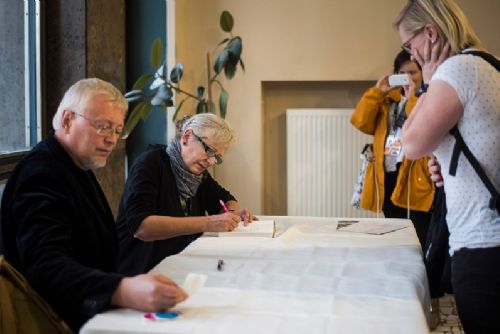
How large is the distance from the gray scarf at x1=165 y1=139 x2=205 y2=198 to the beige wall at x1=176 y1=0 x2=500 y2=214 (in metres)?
2.16

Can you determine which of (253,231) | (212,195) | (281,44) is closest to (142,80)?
(281,44)

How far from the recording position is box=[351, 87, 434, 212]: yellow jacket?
3.58 m

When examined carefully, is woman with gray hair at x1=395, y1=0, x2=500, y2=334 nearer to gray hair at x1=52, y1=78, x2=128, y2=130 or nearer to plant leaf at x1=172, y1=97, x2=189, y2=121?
gray hair at x1=52, y1=78, x2=128, y2=130

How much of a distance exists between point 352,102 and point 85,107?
343 cm

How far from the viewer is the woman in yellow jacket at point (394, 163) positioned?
359 cm

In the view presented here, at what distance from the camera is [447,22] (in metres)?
1.75

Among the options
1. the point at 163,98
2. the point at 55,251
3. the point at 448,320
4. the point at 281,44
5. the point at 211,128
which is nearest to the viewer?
the point at 55,251

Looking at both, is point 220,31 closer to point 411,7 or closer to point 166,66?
point 166,66

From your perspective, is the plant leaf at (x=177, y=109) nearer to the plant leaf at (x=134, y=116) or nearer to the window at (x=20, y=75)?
the plant leaf at (x=134, y=116)

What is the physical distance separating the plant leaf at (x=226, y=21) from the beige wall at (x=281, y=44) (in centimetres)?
35

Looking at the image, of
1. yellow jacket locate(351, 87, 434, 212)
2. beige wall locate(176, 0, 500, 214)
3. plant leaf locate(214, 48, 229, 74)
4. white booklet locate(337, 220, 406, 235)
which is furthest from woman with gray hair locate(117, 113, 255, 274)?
beige wall locate(176, 0, 500, 214)

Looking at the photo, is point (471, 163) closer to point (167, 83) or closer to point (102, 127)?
point (102, 127)

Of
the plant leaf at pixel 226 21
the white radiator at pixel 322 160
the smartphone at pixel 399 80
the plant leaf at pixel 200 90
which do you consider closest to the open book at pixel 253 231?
the smartphone at pixel 399 80

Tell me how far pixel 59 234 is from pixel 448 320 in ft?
8.44
